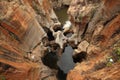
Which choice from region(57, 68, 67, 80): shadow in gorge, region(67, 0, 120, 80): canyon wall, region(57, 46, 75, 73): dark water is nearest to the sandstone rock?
region(67, 0, 120, 80): canyon wall

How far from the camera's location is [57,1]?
38.1 metres

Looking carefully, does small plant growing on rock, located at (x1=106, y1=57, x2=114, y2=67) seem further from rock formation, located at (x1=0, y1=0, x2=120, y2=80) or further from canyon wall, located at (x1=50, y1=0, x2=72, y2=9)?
canyon wall, located at (x1=50, y1=0, x2=72, y2=9)

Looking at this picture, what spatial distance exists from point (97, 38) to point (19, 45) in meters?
5.56

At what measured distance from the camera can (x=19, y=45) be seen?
57.6 ft

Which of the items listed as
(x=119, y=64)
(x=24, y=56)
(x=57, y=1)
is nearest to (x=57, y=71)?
(x=24, y=56)

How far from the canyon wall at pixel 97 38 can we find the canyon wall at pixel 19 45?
280 cm

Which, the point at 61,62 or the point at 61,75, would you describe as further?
the point at 61,62

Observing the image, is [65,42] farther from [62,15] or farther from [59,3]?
[59,3]

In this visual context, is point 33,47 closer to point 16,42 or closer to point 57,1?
point 16,42

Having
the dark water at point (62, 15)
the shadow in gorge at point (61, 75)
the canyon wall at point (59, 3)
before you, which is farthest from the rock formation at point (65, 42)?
the canyon wall at point (59, 3)

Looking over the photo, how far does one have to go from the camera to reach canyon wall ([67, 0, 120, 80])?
1384 cm

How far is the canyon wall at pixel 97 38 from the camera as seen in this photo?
13844 mm

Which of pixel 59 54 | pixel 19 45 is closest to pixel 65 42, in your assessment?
→ pixel 59 54

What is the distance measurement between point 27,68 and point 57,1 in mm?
23952
